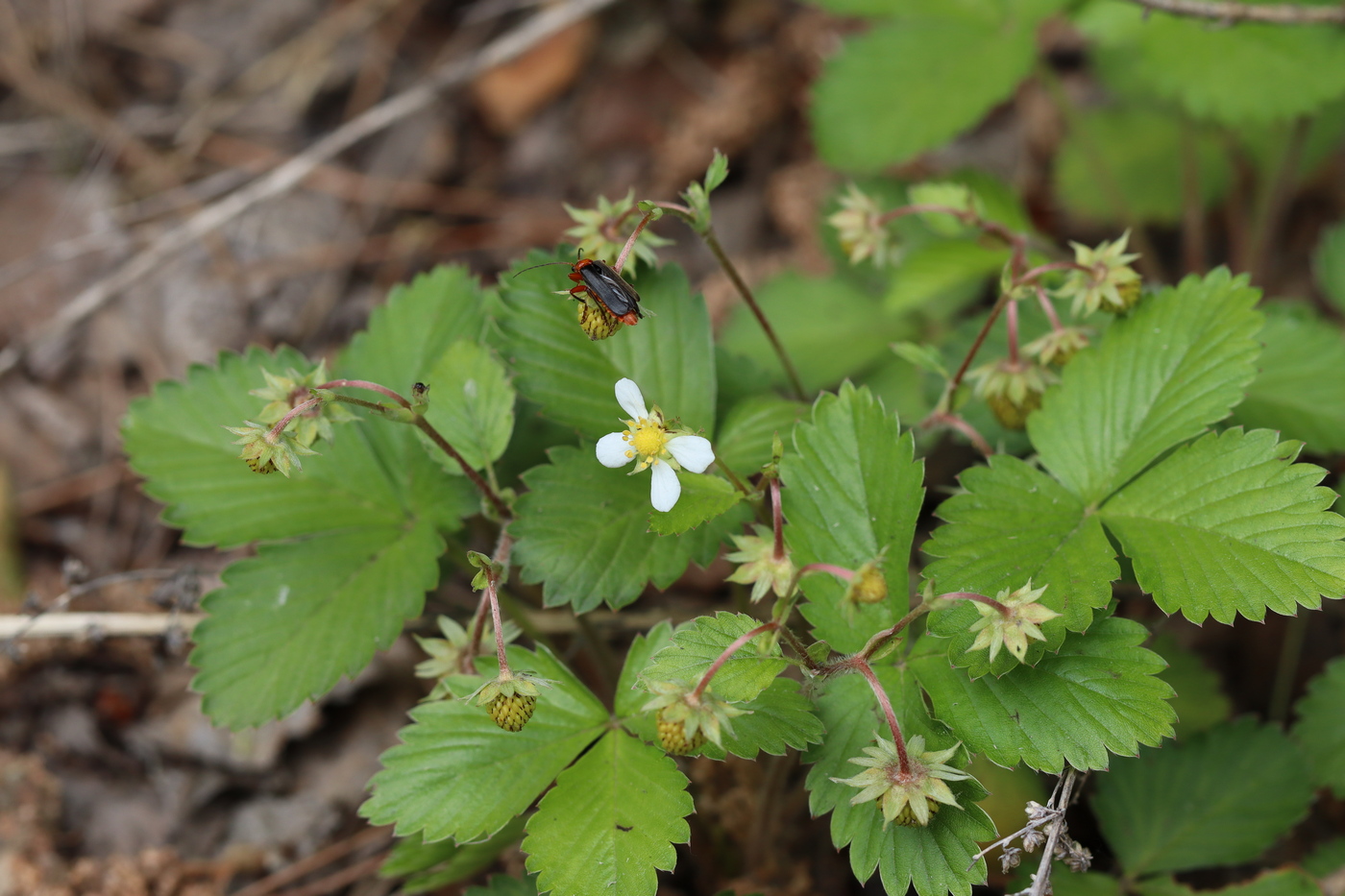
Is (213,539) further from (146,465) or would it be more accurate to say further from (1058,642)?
(1058,642)

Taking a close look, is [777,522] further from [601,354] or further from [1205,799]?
[1205,799]

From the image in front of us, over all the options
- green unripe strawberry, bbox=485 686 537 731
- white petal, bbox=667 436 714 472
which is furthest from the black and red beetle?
green unripe strawberry, bbox=485 686 537 731

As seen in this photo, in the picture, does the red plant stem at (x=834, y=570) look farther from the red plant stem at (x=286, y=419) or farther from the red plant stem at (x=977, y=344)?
the red plant stem at (x=286, y=419)

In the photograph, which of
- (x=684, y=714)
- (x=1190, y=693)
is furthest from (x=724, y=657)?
(x=1190, y=693)

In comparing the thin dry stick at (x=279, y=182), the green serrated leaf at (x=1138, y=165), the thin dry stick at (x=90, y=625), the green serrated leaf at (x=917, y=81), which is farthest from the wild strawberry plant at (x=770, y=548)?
the green serrated leaf at (x=1138, y=165)

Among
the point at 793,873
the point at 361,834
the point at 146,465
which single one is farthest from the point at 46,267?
the point at 793,873

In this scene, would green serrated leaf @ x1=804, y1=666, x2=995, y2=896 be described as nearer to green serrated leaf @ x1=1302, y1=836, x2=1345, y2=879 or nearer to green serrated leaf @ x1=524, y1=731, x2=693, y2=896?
green serrated leaf @ x1=524, y1=731, x2=693, y2=896
